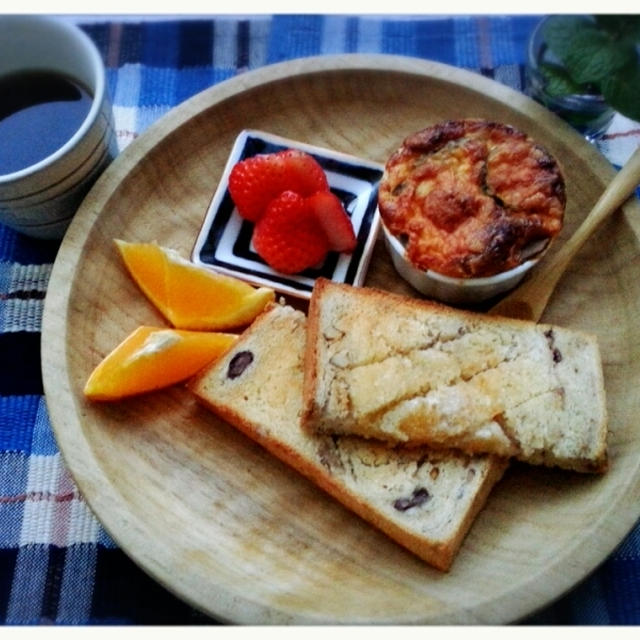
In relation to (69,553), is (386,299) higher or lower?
higher

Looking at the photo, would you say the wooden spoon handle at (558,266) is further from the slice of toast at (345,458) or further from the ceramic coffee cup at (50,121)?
the ceramic coffee cup at (50,121)

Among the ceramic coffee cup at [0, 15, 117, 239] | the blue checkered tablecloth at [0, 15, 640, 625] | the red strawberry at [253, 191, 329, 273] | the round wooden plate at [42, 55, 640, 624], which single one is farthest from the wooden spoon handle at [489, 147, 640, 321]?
the ceramic coffee cup at [0, 15, 117, 239]

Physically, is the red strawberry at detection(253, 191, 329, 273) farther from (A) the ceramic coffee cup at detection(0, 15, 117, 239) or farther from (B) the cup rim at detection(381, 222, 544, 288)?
(A) the ceramic coffee cup at detection(0, 15, 117, 239)

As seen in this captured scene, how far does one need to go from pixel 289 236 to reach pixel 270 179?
0.50 ft

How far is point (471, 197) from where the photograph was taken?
5.83ft

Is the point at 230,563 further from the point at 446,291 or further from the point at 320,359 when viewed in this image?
the point at 446,291

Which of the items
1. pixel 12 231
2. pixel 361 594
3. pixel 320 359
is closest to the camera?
pixel 361 594

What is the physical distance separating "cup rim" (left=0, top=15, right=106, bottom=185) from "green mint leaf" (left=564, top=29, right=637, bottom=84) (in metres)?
1.10

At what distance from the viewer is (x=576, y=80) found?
185 centimetres

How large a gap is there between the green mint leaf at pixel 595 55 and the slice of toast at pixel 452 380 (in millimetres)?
603

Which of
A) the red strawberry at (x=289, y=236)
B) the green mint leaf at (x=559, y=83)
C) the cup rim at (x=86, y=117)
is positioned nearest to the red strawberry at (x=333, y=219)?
the red strawberry at (x=289, y=236)

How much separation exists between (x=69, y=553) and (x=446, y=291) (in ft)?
3.48

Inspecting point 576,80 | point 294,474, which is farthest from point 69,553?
point 576,80

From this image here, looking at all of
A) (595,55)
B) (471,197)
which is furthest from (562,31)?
(471,197)
